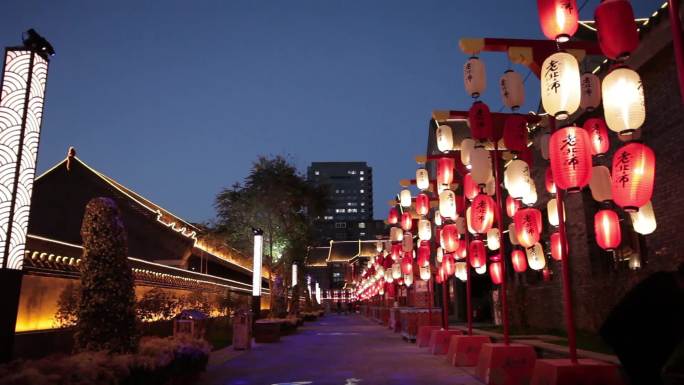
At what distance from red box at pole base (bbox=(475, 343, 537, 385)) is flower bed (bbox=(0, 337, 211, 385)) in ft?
16.5

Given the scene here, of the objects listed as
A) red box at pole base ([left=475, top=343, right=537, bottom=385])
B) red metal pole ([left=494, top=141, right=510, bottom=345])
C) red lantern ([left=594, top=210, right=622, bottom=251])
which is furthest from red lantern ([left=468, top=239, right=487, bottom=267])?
red box at pole base ([left=475, top=343, right=537, bottom=385])

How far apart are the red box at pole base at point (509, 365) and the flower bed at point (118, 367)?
16.5 feet

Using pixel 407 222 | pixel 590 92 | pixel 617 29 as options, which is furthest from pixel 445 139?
pixel 407 222

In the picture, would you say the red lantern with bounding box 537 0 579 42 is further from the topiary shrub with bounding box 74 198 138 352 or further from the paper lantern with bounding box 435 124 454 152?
the topiary shrub with bounding box 74 198 138 352

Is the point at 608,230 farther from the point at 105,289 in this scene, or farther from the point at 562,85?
the point at 105,289

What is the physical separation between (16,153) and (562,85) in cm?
674

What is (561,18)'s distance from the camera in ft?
22.2

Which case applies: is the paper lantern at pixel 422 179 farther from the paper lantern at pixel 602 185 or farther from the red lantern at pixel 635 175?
the red lantern at pixel 635 175

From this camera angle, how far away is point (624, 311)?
15.3 ft

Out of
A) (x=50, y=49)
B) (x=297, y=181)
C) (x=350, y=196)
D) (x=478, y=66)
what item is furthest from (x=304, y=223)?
(x=350, y=196)

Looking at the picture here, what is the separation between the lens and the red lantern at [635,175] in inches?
239

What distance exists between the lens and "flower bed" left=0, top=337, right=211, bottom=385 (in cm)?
520

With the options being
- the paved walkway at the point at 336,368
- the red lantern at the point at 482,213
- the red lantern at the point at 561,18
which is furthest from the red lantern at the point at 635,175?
the red lantern at the point at 482,213

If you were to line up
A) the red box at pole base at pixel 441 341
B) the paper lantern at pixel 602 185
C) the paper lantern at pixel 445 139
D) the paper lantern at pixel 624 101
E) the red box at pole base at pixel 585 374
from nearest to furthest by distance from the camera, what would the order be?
the paper lantern at pixel 624 101, the red box at pole base at pixel 585 374, the paper lantern at pixel 602 185, the paper lantern at pixel 445 139, the red box at pole base at pixel 441 341
